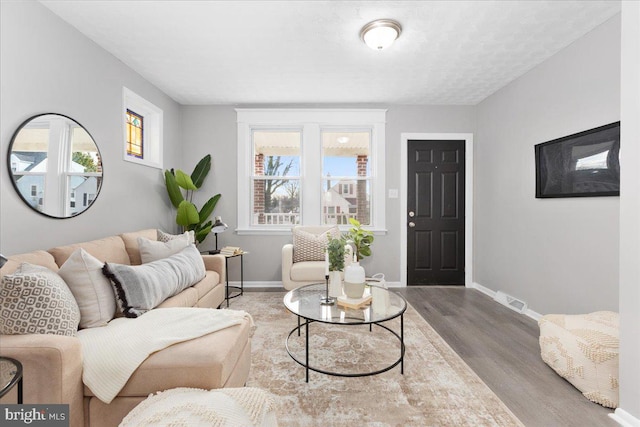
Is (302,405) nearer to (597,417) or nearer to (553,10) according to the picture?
(597,417)

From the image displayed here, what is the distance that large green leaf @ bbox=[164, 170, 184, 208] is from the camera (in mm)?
3617

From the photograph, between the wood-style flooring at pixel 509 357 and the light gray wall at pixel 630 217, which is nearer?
the light gray wall at pixel 630 217

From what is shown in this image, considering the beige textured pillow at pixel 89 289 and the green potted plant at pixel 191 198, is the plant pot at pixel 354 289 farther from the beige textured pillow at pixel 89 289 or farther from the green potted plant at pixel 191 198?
the green potted plant at pixel 191 198

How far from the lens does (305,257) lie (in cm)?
365

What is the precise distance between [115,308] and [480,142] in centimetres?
445

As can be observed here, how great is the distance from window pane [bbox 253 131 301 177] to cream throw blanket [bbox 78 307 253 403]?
109 inches

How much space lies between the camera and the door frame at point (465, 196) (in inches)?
165

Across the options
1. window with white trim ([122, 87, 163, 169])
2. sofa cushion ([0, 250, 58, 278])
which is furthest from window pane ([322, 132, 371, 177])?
sofa cushion ([0, 250, 58, 278])

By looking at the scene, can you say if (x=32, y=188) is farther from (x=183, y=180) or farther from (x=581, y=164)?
(x=581, y=164)

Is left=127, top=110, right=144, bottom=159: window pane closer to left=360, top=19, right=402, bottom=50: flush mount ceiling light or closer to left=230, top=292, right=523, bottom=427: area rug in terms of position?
left=230, top=292, right=523, bottom=427: area rug

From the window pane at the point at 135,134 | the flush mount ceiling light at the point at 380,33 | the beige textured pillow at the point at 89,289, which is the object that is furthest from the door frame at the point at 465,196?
the beige textured pillow at the point at 89,289

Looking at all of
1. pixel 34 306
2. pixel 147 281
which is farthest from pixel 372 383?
pixel 34 306

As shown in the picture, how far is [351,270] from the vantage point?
2.15 metres

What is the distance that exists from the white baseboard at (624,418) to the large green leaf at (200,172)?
14.2 ft
